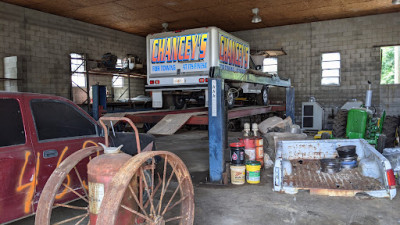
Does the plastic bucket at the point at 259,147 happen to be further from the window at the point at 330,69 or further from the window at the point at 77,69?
the window at the point at 330,69

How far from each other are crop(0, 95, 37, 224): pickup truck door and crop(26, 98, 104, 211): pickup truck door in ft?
0.30

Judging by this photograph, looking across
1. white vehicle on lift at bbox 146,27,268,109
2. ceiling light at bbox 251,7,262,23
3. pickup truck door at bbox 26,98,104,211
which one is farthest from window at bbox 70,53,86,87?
pickup truck door at bbox 26,98,104,211

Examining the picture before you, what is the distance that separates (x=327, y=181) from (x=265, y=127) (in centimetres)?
327

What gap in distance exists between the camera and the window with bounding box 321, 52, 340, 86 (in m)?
14.5

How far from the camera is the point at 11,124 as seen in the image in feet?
9.88

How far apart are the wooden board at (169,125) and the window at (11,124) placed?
2320 millimetres

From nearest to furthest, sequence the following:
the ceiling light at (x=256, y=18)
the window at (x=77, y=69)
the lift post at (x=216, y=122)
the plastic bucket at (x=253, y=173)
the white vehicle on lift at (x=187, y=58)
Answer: the lift post at (x=216, y=122), the plastic bucket at (x=253, y=173), the white vehicle on lift at (x=187, y=58), the ceiling light at (x=256, y=18), the window at (x=77, y=69)

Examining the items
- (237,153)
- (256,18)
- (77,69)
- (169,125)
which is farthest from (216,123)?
(77,69)

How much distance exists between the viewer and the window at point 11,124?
2939 millimetres

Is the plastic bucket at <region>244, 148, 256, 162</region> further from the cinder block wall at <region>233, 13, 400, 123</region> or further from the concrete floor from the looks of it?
the cinder block wall at <region>233, 13, 400, 123</region>

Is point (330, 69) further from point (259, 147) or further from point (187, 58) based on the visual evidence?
point (259, 147)

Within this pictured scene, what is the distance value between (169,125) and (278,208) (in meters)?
2.34

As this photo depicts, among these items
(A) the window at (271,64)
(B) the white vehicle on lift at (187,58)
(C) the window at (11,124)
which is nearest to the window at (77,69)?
(B) the white vehicle on lift at (187,58)

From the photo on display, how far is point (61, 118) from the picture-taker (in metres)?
3.60
